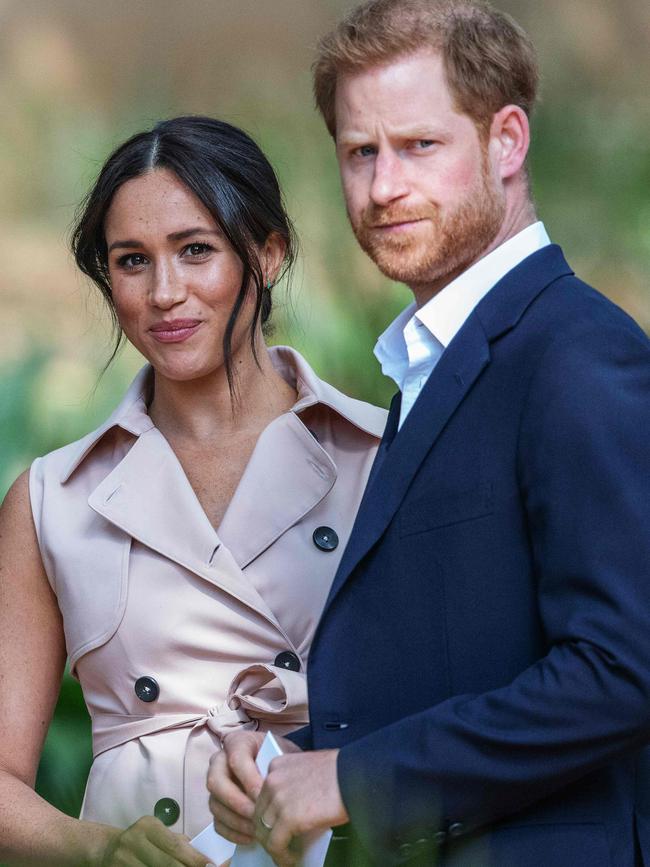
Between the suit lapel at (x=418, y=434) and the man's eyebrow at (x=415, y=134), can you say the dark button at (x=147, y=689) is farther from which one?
the man's eyebrow at (x=415, y=134)

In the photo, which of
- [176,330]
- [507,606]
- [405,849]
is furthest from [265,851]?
[176,330]

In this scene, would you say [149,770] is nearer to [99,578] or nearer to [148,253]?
[99,578]

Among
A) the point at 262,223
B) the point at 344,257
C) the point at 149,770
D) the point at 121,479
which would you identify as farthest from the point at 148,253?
the point at 344,257

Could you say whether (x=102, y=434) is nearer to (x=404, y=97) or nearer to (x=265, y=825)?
(x=404, y=97)

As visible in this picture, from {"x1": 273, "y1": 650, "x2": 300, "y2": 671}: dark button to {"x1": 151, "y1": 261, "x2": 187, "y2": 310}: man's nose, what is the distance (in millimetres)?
588

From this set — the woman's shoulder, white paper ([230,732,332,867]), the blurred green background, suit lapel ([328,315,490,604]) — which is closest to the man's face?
suit lapel ([328,315,490,604])

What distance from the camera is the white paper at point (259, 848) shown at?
5.14ft

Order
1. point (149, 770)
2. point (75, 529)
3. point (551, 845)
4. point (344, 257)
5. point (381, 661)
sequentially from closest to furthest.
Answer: point (551, 845)
point (381, 661)
point (149, 770)
point (75, 529)
point (344, 257)

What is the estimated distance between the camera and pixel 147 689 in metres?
2.44

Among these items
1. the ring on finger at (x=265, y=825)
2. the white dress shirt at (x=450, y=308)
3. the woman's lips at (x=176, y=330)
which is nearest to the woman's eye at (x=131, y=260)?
the woman's lips at (x=176, y=330)

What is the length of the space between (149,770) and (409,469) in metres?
1.00

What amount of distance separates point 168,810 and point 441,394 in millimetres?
1058

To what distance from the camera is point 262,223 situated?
8.77 ft

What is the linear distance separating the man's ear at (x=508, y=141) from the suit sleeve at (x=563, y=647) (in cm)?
32
